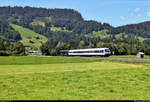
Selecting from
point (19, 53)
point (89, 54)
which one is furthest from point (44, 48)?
point (89, 54)

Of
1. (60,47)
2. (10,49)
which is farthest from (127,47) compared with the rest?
(10,49)

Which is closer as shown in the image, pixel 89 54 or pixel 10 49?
pixel 89 54

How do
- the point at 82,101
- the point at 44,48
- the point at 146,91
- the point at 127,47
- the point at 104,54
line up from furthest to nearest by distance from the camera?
1. the point at 44,48
2. the point at 127,47
3. the point at 104,54
4. the point at 146,91
5. the point at 82,101

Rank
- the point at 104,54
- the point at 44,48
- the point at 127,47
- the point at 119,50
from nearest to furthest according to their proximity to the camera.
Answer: the point at 104,54, the point at 119,50, the point at 127,47, the point at 44,48

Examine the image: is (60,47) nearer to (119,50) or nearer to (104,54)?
(119,50)

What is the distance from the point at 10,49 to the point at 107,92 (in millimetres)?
133523

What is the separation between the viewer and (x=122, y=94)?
14.5 m

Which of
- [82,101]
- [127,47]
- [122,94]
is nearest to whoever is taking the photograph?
[82,101]

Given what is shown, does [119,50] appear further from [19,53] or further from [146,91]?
[146,91]

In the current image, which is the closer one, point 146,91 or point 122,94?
point 122,94

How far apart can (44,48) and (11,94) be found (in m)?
151

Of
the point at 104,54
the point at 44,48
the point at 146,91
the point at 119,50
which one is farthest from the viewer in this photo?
the point at 44,48

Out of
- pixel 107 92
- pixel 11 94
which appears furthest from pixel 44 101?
pixel 107 92

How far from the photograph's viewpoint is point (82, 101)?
12008mm
